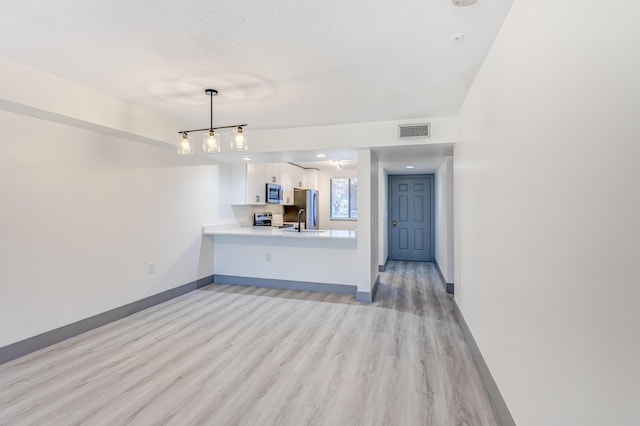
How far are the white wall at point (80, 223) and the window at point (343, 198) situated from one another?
4.53m

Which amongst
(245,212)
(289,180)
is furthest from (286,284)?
(289,180)

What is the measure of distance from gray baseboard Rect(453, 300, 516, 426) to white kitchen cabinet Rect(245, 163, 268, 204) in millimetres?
4093

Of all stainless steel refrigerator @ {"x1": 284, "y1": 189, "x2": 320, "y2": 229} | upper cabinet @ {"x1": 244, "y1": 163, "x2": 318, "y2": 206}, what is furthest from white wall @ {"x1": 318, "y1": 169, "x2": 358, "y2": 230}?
stainless steel refrigerator @ {"x1": 284, "y1": 189, "x2": 320, "y2": 229}

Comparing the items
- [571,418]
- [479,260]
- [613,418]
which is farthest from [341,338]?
[613,418]

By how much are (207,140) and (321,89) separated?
3.87ft

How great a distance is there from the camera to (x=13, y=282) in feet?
8.71

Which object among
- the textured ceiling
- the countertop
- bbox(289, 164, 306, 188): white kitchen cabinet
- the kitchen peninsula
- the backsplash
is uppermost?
the textured ceiling

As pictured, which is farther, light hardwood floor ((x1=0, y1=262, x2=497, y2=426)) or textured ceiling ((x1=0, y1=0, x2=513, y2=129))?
light hardwood floor ((x1=0, y1=262, x2=497, y2=426))

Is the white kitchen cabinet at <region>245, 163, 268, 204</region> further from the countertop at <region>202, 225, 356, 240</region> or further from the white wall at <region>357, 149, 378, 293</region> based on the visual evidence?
the white wall at <region>357, 149, 378, 293</region>

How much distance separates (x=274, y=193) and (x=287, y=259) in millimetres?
1924

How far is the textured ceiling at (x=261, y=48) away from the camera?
1.78 m

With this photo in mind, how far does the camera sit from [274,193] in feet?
20.8

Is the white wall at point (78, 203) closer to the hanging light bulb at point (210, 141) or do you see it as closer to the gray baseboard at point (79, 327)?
the gray baseboard at point (79, 327)

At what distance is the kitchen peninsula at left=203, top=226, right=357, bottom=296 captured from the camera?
4.57m
